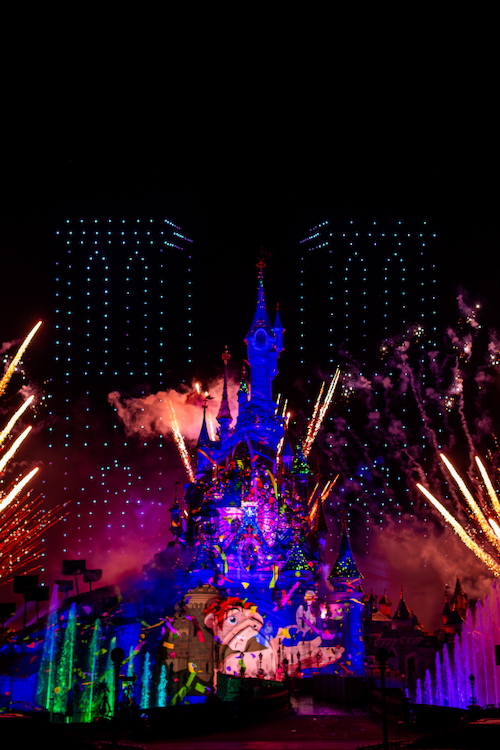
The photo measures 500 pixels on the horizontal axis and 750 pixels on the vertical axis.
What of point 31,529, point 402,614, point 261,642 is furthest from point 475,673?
point 31,529

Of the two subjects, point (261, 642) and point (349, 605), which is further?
point (349, 605)

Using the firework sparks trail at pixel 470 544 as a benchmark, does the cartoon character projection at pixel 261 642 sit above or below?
below

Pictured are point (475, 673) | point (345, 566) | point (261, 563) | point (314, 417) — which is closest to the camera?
point (475, 673)

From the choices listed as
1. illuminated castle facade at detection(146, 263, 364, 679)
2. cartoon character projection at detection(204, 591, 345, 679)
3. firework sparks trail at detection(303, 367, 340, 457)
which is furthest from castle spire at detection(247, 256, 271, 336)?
cartoon character projection at detection(204, 591, 345, 679)

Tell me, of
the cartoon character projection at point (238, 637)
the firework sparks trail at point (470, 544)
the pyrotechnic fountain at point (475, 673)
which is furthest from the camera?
the cartoon character projection at point (238, 637)

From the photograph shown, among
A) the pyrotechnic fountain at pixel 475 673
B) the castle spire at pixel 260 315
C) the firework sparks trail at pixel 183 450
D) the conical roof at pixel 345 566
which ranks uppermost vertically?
the castle spire at pixel 260 315

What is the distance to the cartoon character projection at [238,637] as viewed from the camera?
57594 millimetres

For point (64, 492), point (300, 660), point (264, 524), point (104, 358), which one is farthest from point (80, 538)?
point (300, 660)

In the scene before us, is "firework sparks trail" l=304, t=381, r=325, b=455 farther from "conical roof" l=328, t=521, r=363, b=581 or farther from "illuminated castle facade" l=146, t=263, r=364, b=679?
"conical roof" l=328, t=521, r=363, b=581

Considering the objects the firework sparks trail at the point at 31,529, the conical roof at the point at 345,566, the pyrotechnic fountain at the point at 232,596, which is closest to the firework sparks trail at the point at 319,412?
the pyrotechnic fountain at the point at 232,596

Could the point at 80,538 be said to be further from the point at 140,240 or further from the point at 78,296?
the point at 140,240

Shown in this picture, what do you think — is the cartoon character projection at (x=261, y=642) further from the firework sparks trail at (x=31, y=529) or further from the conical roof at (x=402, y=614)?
the firework sparks trail at (x=31, y=529)

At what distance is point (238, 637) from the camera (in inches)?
2304

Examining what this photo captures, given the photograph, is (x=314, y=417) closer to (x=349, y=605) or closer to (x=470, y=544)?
(x=349, y=605)
